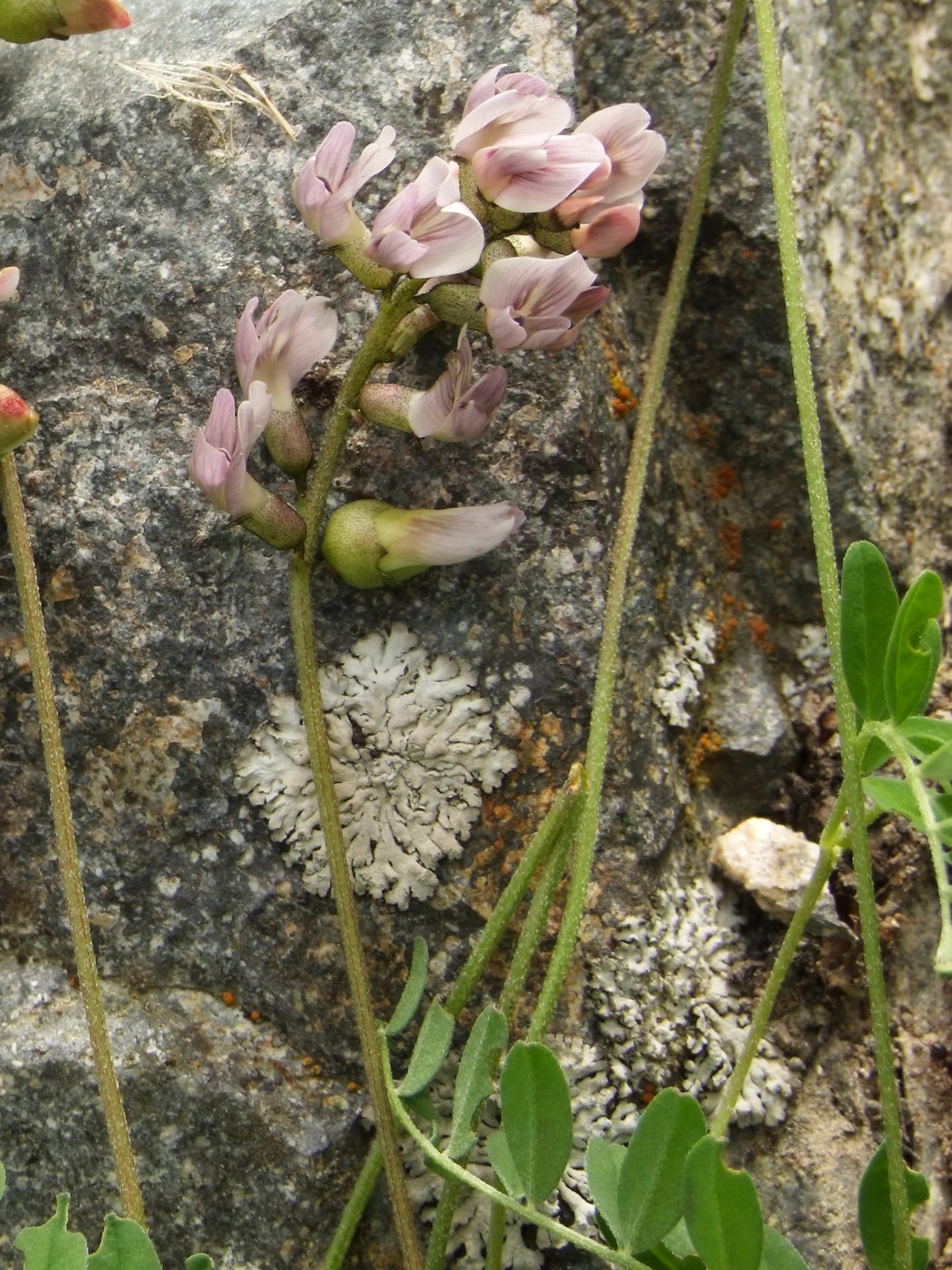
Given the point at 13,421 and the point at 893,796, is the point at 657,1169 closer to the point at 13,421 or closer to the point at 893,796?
the point at 893,796

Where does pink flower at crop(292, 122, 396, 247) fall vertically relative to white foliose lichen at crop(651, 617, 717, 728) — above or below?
above

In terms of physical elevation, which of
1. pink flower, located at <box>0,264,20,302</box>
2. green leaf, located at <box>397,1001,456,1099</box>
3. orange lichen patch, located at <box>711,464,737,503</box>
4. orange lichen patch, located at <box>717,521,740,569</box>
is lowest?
green leaf, located at <box>397,1001,456,1099</box>

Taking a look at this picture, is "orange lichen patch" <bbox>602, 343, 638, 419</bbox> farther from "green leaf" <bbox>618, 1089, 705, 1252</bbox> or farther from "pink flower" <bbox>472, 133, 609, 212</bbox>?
"green leaf" <bbox>618, 1089, 705, 1252</bbox>

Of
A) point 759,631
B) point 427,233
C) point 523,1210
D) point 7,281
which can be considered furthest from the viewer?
point 759,631

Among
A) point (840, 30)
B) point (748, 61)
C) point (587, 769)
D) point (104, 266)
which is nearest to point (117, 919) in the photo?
point (587, 769)

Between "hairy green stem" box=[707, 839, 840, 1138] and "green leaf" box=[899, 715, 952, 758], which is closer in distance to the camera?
"green leaf" box=[899, 715, 952, 758]

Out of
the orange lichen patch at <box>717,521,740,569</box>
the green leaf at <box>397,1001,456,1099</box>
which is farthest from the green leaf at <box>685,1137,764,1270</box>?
the orange lichen patch at <box>717,521,740,569</box>

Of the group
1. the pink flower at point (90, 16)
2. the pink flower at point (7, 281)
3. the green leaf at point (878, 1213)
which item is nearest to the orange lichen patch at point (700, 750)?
the green leaf at point (878, 1213)

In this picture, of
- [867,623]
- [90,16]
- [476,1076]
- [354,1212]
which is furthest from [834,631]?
[90,16]
